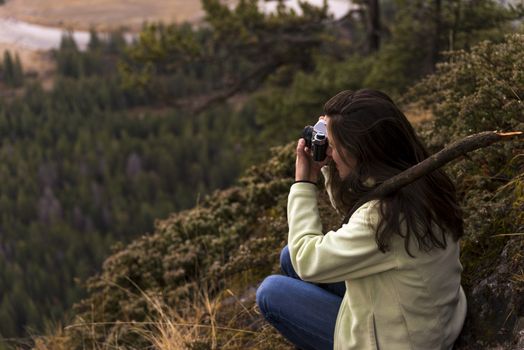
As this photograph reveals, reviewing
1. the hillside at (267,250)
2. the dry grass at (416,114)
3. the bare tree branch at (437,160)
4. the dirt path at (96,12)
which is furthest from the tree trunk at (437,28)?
the dirt path at (96,12)

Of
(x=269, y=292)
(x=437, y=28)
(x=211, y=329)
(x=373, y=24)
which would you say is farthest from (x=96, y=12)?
(x=269, y=292)

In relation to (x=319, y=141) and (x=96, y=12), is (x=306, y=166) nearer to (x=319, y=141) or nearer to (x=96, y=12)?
(x=319, y=141)

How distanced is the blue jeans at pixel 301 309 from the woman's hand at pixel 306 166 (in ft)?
1.82

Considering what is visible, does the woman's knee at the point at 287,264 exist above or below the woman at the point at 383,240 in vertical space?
below

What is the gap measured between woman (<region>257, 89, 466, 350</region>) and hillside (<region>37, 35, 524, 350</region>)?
13.8 inches

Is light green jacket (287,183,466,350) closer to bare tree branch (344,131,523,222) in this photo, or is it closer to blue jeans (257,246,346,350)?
bare tree branch (344,131,523,222)

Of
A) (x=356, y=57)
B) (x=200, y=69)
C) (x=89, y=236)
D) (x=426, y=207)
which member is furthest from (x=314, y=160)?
(x=200, y=69)

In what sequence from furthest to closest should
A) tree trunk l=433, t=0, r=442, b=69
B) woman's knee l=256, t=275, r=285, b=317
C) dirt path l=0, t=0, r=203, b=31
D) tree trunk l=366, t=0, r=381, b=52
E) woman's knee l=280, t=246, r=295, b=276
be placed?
dirt path l=0, t=0, r=203, b=31, tree trunk l=366, t=0, r=381, b=52, tree trunk l=433, t=0, r=442, b=69, woman's knee l=280, t=246, r=295, b=276, woman's knee l=256, t=275, r=285, b=317

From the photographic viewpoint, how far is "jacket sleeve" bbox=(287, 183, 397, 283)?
267cm

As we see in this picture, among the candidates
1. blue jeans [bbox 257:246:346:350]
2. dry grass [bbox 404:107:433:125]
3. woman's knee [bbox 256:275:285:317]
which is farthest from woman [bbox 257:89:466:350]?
dry grass [bbox 404:107:433:125]

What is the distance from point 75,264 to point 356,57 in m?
40.1

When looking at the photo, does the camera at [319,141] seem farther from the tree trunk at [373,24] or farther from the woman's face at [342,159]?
the tree trunk at [373,24]

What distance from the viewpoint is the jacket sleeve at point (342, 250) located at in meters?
2.67

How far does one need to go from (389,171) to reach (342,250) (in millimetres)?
360
